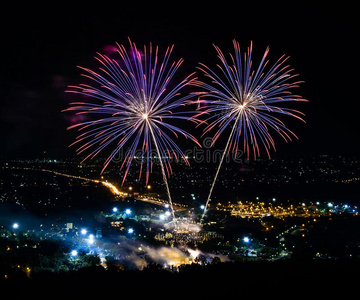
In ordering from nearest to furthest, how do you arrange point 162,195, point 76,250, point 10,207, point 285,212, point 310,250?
point 76,250 < point 310,250 < point 10,207 < point 285,212 < point 162,195

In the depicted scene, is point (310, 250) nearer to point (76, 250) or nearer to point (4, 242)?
point (76, 250)

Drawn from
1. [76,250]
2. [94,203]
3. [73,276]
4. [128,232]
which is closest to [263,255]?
[128,232]

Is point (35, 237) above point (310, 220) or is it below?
below

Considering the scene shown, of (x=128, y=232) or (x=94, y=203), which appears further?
(x=94, y=203)

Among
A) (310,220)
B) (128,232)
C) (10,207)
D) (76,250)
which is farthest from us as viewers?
(310,220)

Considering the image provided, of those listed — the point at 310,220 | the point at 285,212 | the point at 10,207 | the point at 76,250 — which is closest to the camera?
the point at 76,250

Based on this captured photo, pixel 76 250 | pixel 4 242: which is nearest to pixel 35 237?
pixel 4 242

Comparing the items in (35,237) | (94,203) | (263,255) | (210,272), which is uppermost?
→ (94,203)

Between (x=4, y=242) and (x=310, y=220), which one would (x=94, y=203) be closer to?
(x=4, y=242)

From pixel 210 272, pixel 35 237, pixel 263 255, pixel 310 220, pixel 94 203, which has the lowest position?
pixel 210 272
